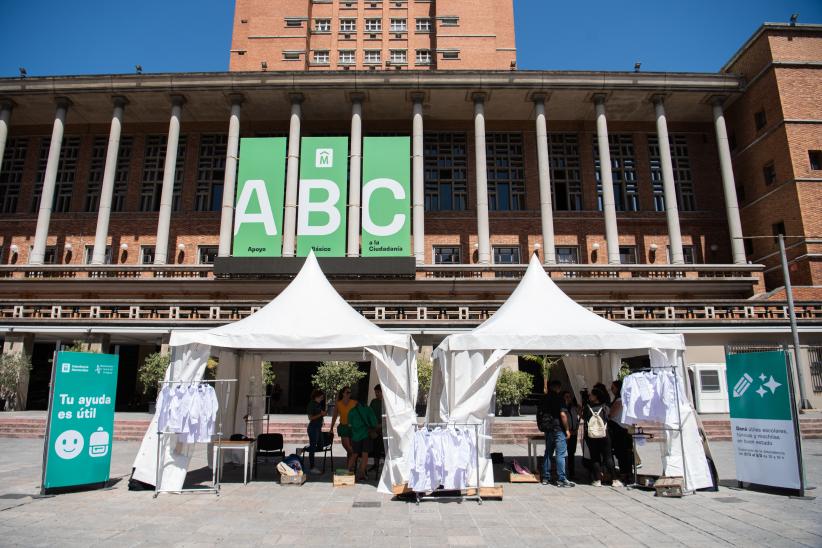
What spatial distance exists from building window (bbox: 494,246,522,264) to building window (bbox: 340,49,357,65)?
770 inches

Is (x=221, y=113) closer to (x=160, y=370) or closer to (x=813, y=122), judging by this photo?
(x=160, y=370)

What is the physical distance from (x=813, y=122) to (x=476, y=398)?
92.5ft

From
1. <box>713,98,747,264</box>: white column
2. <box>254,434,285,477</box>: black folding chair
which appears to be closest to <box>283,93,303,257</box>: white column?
<box>254,434,285,477</box>: black folding chair

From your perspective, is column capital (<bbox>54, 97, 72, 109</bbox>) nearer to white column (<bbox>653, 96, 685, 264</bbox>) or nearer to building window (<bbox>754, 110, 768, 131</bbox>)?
white column (<bbox>653, 96, 685, 264</bbox>)

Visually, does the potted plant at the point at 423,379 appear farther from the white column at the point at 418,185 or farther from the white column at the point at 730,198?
the white column at the point at 730,198

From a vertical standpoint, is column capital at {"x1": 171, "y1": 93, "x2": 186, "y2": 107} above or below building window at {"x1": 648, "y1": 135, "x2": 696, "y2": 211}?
above

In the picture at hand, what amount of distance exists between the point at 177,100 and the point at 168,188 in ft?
17.7

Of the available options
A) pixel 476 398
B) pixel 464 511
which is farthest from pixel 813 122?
pixel 464 511

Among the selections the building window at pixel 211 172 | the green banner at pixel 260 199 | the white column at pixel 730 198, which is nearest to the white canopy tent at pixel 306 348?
the green banner at pixel 260 199

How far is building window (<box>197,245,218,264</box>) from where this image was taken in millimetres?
31062

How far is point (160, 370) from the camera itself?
67.4ft

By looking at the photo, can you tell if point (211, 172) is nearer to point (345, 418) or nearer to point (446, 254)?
point (446, 254)

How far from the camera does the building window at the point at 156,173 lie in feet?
105

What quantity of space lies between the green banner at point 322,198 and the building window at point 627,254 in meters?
16.6
